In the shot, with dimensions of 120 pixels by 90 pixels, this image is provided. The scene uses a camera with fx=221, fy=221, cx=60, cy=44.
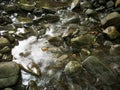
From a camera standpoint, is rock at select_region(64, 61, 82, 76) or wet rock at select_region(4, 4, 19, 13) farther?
wet rock at select_region(4, 4, 19, 13)

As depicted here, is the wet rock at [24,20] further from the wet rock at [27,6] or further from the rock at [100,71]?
the rock at [100,71]

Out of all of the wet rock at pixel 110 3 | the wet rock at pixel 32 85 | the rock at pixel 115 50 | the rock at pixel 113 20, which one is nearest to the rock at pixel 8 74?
the wet rock at pixel 32 85

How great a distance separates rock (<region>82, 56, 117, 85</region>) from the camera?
4.21 metres

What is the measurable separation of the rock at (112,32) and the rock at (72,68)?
58.2 inches

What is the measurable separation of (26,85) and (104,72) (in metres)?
1.54

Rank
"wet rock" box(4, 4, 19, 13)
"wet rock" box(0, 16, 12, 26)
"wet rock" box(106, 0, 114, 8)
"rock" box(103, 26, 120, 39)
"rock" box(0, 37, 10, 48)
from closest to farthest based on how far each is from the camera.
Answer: "rock" box(0, 37, 10, 48)
"rock" box(103, 26, 120, 39)
"wet rock" box(0, 16, 12, 26)
"wet rock" box(106, 0, 114, 8)
"wet rock" box(4, 4, 19, 13)

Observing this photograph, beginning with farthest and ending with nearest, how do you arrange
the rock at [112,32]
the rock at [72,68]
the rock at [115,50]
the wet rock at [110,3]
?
the wet rock at [110,3], the rock at [112,32], the rock at [115,50], the rock at [72,68]

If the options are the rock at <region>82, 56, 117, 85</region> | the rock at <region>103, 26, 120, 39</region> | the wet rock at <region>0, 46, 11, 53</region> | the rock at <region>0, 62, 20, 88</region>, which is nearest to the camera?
the rock at <region>0, 62, 20, 88</region>

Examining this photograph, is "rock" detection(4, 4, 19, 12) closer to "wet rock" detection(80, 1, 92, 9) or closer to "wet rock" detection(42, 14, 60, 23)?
"wet rock" detection(42, 14, 60, 23)

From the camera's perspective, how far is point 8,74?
4168 mm

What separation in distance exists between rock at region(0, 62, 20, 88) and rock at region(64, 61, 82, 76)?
0.98m

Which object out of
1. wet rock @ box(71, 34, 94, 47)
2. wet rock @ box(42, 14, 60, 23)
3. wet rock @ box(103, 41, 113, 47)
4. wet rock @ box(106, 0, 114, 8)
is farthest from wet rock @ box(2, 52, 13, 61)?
wet rock @ box(106, 0, 114, 8)

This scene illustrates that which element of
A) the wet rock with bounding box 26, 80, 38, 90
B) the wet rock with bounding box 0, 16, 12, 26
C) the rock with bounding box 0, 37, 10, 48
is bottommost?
the wet rock with bounding box 26, 80, 38, 90

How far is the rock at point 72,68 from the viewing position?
14.4 ft
